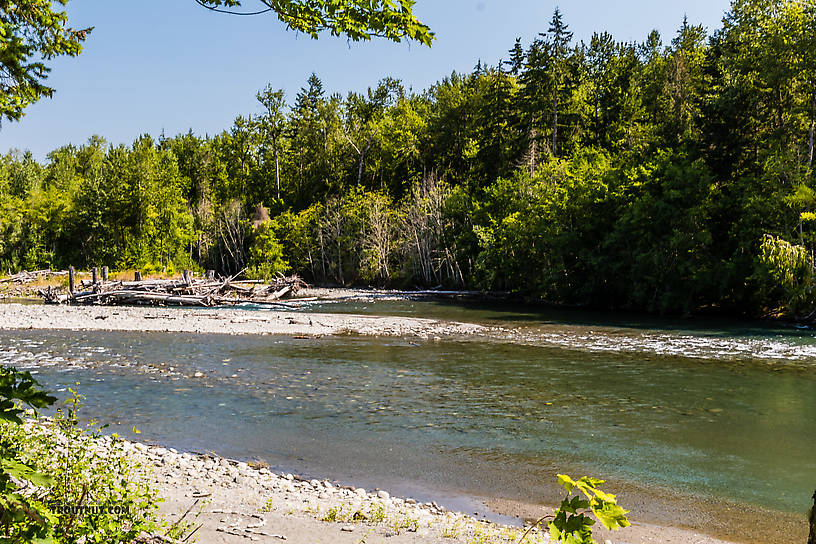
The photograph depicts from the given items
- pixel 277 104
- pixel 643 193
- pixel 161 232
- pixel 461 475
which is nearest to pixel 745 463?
pixel 461 475

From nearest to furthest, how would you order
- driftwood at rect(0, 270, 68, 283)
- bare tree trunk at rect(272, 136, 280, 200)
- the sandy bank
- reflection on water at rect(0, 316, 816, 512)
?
reflection on water at rect(0, 316, 816, 512) → the sandy bank → driftwood at rect(0, 270, 68, 283) → bare tree trunk at rect(272, 136, 280, 200)

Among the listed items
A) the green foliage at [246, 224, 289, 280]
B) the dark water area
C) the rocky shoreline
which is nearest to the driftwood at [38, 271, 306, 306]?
the dark water area

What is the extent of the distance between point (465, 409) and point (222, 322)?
19.8 metres

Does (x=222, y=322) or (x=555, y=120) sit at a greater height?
(x=555, y=120)

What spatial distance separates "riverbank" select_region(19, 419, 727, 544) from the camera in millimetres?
6387

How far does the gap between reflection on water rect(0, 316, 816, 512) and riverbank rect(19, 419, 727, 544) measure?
1364mm

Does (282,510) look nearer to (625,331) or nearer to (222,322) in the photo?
(222,322)

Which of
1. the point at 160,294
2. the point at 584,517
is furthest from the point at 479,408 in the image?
the point at 160,294

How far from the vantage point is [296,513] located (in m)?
7.21

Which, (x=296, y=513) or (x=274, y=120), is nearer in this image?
(x=296, y=513)

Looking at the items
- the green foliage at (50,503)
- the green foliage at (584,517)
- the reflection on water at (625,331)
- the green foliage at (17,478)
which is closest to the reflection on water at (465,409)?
the reflection on water at (625,331)

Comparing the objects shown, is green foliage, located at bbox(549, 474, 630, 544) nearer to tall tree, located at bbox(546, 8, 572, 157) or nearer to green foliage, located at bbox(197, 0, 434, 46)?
green foliage, located at bbox(197, 0, 434, 46)

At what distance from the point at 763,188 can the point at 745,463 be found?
29.2 metres

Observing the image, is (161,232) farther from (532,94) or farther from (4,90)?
(4,90)
